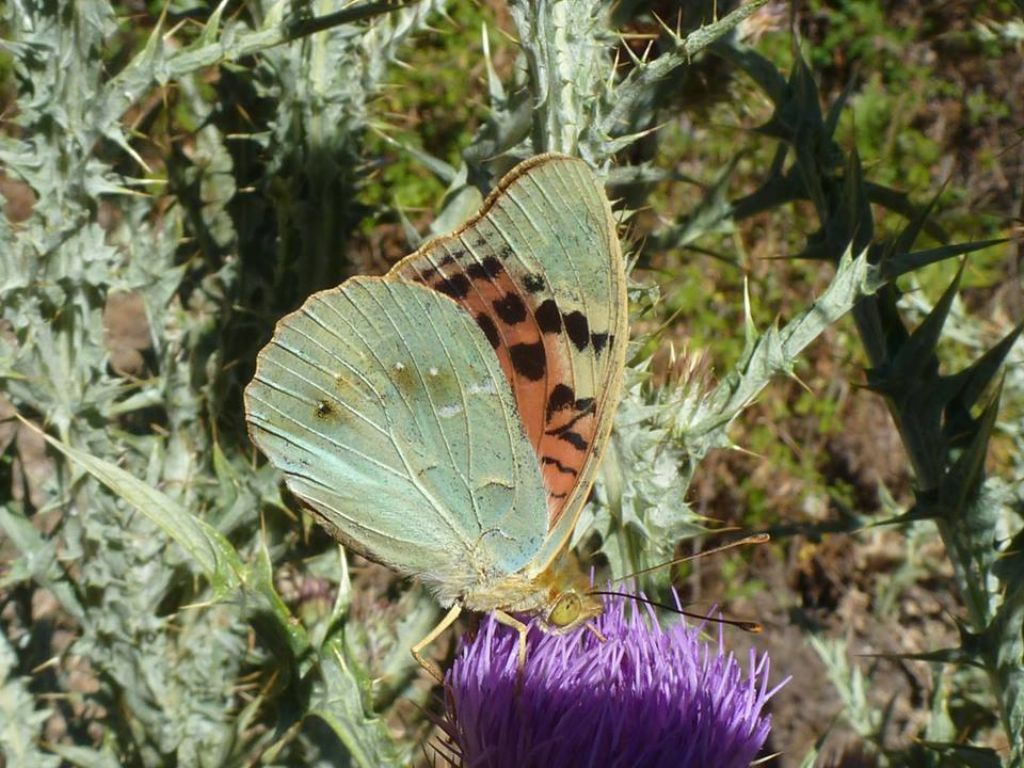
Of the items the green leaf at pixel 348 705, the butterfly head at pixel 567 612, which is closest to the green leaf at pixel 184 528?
the green leaf at pixel 348 705

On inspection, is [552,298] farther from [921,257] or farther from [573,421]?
[921,257]

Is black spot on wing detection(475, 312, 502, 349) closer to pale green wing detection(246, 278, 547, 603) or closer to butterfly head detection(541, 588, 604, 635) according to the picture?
pale green wing detection(246, 278, 547, 603)

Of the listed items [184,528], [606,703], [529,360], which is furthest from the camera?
[529,360]

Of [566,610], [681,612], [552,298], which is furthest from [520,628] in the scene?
[552,298]

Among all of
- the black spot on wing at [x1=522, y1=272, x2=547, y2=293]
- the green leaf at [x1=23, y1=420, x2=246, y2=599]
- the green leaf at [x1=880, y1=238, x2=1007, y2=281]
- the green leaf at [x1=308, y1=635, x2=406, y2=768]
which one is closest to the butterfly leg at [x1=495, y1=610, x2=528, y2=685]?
the green leaf at [x1=308, y1=635, x2=406, y2=768]

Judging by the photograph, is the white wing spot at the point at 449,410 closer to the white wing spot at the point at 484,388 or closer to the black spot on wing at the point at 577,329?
the white wing spot at the point at 484,388

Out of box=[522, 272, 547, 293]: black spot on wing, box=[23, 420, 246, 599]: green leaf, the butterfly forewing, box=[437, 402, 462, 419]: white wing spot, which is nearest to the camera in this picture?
box=[23, 420, 246, 599]: green leaf

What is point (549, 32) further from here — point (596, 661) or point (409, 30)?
point (596, 661)
